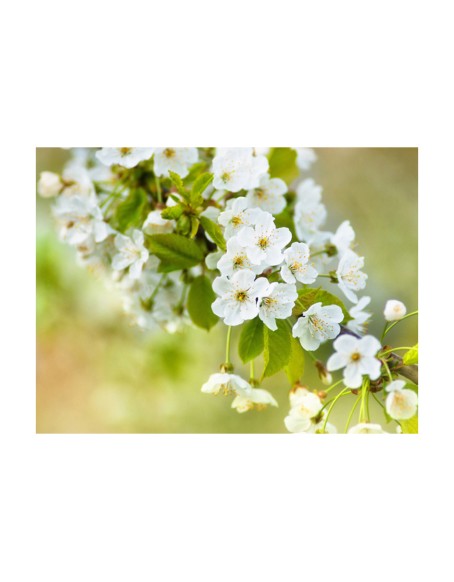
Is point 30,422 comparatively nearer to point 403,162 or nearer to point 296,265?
point 296,265

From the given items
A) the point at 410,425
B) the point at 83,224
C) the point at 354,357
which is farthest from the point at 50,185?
the point at 410,425

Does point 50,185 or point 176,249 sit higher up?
point 50,185

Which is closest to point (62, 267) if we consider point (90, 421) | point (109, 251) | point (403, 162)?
point (90, 421)

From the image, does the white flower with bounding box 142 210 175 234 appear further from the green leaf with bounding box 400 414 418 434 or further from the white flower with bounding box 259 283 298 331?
the green leaf with bounding box 400 414 418 434

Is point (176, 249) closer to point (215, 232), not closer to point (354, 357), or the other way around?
point (215, 232)

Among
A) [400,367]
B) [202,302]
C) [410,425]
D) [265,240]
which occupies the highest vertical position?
[265,240]

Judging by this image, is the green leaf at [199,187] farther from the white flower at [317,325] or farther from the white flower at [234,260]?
the white flower at [317,325]

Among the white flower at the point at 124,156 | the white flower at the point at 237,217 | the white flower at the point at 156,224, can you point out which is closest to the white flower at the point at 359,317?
the white flower at the point at 237,217

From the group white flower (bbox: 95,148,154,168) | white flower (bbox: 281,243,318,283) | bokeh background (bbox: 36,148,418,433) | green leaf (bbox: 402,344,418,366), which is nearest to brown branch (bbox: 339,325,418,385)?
green leaf (bbox: 402,344,418,366)
